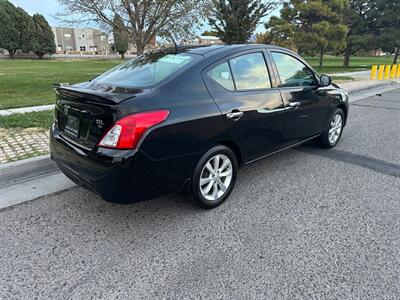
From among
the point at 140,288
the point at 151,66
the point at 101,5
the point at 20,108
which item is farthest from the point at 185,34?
the point at 140,288

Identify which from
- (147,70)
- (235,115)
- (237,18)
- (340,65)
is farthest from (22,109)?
(340,65)

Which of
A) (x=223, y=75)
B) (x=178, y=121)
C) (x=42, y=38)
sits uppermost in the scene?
(x=42, y=38)

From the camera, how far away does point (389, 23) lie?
25.6 meters

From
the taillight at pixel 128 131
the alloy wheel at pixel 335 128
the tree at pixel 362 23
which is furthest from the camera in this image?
the tree at pixel 362 23

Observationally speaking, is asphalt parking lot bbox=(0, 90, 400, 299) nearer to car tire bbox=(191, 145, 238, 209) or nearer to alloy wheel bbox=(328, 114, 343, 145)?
car tire bbox=(191, 145, 238, 209)

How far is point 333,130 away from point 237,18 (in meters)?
12.5

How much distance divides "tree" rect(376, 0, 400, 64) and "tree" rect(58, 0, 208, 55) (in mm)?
19984

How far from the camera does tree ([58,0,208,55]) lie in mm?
11359

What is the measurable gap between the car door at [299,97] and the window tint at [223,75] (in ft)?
2.69

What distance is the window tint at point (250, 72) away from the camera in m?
3.18

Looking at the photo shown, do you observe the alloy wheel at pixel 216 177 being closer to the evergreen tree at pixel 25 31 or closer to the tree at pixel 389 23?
the tree at pixel 389 23

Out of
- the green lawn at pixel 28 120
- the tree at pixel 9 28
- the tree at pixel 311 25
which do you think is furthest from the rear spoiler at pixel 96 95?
the tree at pixel 9 28

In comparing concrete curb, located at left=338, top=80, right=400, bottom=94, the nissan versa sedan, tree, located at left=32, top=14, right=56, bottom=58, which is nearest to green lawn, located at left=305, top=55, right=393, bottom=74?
concrete curb, located at left=338, top=80, right=400, bottom=94

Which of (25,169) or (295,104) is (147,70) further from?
(25,169)
